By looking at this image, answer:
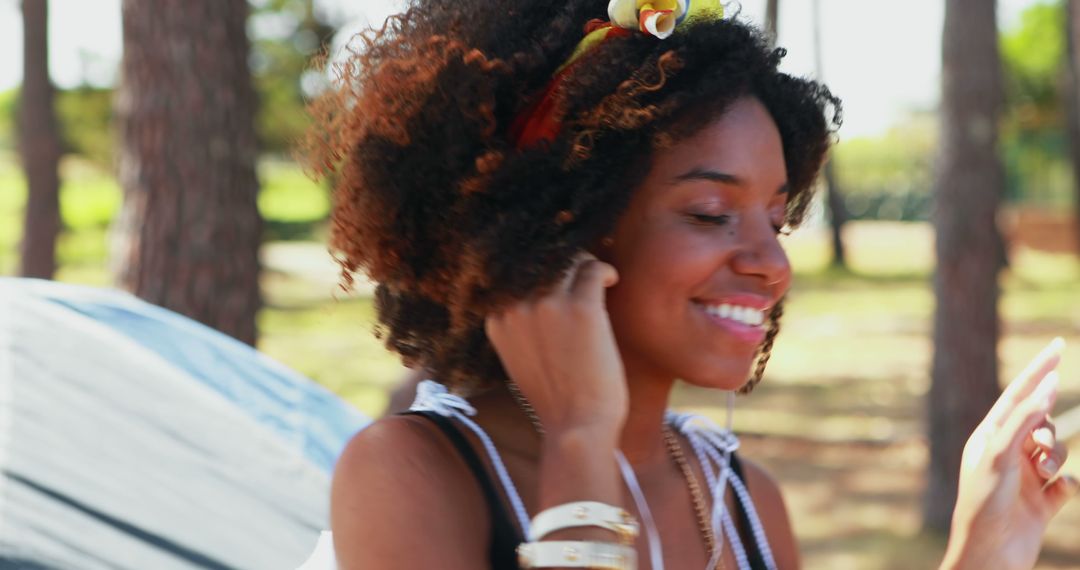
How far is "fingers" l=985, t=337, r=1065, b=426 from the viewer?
172cm

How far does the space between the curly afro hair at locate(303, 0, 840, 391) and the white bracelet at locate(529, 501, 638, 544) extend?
11.8 inches

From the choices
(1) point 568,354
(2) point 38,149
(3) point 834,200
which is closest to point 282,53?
(3) point 834,200

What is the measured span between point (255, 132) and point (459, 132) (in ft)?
10.8

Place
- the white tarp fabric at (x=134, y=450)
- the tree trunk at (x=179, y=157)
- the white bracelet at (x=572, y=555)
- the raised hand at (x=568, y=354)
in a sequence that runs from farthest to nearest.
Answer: the tree trunk at (x=179, y=157)
the white tarp fabric at (x=134, y=450)
the raised hand at (x=568, y=354)
the white bracelet at (x=572, y=555)

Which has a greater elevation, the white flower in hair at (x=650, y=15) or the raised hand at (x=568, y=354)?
the white flower in hair at (x=650, y=15)

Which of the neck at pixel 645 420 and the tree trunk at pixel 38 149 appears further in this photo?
the tree trunk at pixel 38 149

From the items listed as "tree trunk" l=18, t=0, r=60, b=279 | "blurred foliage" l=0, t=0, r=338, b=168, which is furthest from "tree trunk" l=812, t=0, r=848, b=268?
"tree trunk" l=18, t=0, r=60, b=279

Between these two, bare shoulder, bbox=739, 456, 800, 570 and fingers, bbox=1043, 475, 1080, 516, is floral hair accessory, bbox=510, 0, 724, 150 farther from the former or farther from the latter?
fingers, bbox=1043, 475, 1080, 516

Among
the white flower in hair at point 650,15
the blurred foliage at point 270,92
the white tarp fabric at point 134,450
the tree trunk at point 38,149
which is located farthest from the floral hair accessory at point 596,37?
the blurred foliage at point 270,92

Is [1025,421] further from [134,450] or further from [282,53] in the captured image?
[282,53]

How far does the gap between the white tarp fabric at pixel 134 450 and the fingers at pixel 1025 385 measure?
5.08 feet

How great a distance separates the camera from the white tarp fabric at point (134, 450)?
2.41 meters

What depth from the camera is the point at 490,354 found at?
1.76 meters

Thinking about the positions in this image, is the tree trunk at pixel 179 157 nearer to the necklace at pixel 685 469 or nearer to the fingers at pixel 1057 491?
the necklace at pixel 685 469
